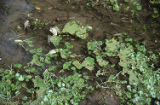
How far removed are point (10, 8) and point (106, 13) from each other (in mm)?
2174

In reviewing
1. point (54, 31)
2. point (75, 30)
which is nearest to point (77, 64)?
point (75, 30)

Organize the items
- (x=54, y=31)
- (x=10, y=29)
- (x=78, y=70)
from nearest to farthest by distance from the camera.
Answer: (x=78, y=70), (x=54, y=31), (x=10, y=29)

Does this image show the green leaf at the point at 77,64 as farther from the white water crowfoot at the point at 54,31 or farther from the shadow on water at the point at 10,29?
the shadow on water at the point at 10,29

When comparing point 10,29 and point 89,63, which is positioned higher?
point 10,29

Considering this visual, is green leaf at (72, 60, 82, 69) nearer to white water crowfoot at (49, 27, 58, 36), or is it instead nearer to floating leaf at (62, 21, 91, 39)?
floating leaf at (62, 21, 91, 39)

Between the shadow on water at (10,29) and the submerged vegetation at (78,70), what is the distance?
15cm

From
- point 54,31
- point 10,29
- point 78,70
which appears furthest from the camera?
point 10,29

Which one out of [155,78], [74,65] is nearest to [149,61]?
[155,78]

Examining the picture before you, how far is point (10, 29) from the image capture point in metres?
3.09

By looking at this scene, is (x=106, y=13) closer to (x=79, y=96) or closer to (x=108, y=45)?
(x=108, y=45)

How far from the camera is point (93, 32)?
3119mm

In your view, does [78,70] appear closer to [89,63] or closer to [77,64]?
[77,64]

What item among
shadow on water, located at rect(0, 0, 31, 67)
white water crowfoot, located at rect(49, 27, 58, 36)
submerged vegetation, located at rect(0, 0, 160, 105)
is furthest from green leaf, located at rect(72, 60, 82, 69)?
shadow on water, located at rect(0, 0, 31, 67)

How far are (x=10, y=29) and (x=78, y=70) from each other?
5.51ft
